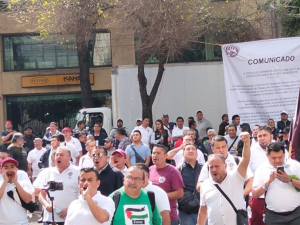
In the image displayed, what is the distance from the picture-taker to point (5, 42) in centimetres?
2975

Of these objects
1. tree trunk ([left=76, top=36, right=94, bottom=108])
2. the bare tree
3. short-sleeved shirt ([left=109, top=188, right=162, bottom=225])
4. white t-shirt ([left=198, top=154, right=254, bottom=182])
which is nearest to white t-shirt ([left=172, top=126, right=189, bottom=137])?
the bare tree

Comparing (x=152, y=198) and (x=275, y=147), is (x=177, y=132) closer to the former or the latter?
(x=275, y=147)

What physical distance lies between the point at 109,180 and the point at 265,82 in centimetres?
853

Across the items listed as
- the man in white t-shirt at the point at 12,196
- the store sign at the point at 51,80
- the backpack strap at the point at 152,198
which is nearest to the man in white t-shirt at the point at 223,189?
the backpack strap at the point at 152,198

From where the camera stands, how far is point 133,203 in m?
5.98

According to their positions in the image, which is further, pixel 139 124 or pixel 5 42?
pixel 5 42

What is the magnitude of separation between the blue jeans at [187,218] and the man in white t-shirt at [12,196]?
7.48 ft

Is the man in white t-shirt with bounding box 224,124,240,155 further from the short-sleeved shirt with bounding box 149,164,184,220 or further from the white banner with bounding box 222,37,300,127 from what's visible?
the short-sleeved shirt with bounding box 149,164,184,220

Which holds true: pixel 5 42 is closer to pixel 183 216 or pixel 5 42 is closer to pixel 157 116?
pixel 157 116

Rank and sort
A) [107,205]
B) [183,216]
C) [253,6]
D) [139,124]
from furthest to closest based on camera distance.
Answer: [253,6]
[139,124]
[183,216]
[107,205]

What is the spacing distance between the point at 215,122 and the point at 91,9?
17.7ft

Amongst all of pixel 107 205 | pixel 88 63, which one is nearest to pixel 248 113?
pixel 107 205

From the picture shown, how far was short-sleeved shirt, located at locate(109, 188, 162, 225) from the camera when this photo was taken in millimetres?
5957

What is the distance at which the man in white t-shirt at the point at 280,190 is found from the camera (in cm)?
701
